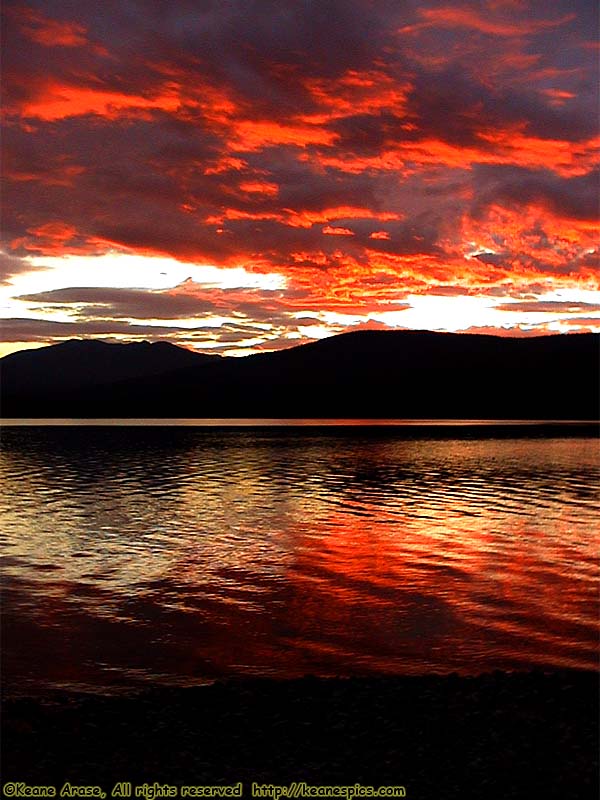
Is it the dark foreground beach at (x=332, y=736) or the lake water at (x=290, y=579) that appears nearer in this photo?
the dark foreground beach at (x=332, y=736)

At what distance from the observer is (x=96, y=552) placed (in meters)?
30.9

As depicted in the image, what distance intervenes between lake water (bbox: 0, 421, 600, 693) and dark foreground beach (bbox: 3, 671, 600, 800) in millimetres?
2477

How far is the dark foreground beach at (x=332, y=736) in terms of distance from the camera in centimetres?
1123

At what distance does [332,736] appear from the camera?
1263 cm

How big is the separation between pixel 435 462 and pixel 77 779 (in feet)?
233

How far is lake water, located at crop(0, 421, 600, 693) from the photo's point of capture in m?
18.1

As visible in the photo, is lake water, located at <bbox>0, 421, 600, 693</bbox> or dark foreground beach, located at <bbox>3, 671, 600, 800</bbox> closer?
dark foreground beach, located at <bbox>3, 671, 600, 800</bbox>

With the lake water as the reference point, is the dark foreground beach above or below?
above

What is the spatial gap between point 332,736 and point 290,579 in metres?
14.0

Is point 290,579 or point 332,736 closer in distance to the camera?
point 332,736

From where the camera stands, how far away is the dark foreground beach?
442 inches

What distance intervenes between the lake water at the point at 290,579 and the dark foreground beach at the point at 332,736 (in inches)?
97.5

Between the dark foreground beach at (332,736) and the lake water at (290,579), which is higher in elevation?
the dark foreground beach at (332,736)

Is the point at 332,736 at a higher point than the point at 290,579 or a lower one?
higher
